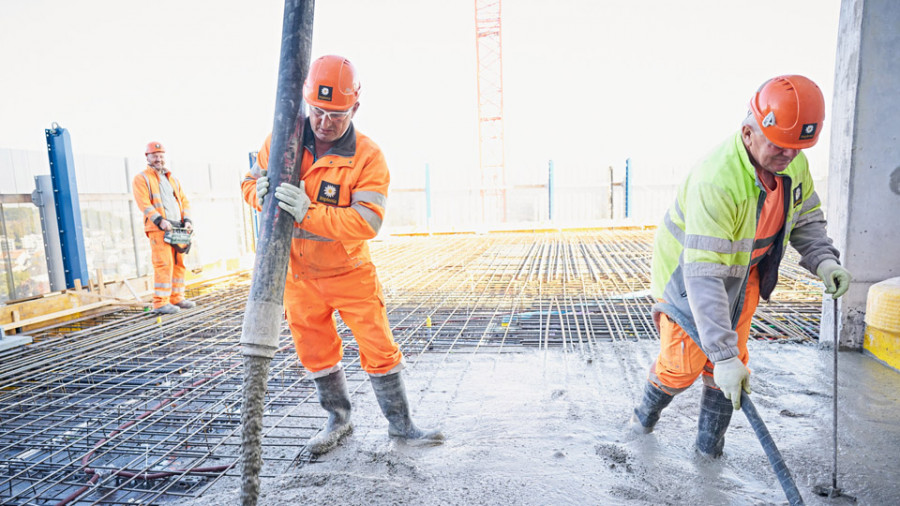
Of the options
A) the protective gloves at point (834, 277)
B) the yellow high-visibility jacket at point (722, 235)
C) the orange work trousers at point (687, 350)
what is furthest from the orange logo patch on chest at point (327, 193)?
the protective gloves at point (834, 277)

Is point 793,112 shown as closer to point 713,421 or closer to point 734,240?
point 734,240

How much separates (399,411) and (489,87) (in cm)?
4088

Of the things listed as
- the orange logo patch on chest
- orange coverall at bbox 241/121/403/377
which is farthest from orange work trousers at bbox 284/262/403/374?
the orange logo patch on chest

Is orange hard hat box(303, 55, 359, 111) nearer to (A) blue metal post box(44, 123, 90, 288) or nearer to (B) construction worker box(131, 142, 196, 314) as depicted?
(B) construction worker box(131, 142, 196, 314)

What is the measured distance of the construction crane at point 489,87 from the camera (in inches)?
1591

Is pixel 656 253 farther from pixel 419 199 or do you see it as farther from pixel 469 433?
pixel 419 199

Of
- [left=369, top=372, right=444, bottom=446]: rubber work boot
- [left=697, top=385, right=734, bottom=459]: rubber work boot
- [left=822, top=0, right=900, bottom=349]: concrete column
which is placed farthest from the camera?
[left=822, top=0, right=900, bottom=349]: concrete column

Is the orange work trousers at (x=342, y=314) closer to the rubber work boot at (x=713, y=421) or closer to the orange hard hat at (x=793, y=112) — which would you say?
the rubber work boot at (x=713, y=421)

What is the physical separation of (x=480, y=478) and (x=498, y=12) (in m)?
43.1

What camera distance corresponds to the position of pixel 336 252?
2.37 meters

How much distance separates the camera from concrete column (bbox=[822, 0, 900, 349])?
11.7 feet

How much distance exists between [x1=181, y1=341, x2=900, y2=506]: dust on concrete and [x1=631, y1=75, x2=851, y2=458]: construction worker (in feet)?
1.06

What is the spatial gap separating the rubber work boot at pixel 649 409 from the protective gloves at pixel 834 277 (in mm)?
819

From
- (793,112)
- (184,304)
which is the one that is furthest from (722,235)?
(184,304)
